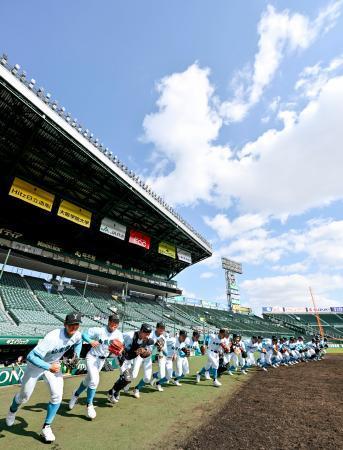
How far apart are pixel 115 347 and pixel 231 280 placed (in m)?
59.6

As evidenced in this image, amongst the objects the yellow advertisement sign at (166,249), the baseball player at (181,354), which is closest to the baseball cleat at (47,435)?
the baseball player at (181,354)

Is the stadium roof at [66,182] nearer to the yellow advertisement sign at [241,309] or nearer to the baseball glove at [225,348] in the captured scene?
the baseball glove at [225,348]

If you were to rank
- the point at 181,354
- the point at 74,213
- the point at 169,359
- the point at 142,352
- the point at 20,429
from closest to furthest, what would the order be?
the point at 20,429 → the point at 142,352 → the point at 169,359 → the point at 181,354 → the point at 74,213

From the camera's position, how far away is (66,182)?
2170 cm

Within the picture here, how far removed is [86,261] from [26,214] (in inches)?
341

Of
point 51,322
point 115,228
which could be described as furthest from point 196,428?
point 115,228

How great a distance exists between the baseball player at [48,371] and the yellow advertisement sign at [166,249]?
26.4 meters

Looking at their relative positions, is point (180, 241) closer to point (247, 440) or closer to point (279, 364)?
point (279, 364)

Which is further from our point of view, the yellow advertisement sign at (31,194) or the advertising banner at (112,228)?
the advertising banner at (112,228)

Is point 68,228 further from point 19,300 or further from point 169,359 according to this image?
point 169,359

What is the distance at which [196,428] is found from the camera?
4773mm

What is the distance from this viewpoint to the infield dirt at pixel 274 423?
Result: 4.16 m

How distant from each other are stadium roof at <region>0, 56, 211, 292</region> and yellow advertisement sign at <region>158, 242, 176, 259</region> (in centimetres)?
65

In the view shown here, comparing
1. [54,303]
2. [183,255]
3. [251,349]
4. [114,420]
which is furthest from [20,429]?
[183,255]
